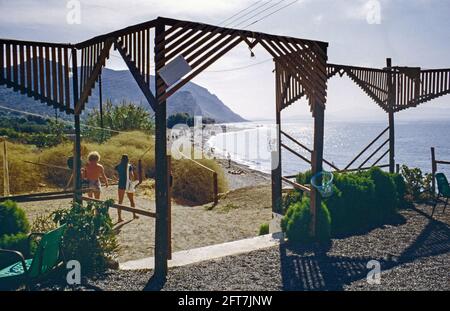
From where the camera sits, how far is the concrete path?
21.6 ft

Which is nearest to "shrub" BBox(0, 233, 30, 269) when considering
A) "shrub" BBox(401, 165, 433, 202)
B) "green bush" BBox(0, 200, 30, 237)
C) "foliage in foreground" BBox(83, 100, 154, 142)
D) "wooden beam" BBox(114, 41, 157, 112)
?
"green bush" BBox(0, 200, 30, 237)

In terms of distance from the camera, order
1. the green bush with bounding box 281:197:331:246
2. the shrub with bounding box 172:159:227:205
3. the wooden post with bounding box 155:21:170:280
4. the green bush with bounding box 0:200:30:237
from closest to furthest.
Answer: the wooden post with bounding box 155:21:170:280
the green bush with bounding box 0:200:30:237
the green bush with bounding box 281:197:331:246
the shrub with bounding box 172:159:227:205

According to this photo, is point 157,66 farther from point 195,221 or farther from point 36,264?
point 195,221

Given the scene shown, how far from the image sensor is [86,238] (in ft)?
19.6

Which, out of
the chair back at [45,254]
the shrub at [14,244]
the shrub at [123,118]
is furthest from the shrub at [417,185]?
the shrub at [123,118]

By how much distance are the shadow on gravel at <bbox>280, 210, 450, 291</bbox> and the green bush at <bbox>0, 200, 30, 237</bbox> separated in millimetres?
4032

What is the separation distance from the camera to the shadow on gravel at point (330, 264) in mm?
5746

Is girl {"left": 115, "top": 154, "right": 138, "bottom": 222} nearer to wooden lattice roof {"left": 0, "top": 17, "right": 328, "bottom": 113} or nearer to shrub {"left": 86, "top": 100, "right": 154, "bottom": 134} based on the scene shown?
wooden lattice roof {"left": 0, "top": 17, "right": 328, "bottom": 113}

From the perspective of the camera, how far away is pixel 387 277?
5852mm

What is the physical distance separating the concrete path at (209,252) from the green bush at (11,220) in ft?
5.34

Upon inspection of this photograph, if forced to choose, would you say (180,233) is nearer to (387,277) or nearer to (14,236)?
(14,236)

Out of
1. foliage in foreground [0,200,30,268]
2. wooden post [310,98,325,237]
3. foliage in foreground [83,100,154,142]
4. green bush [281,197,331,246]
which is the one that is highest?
foliage in foreground [83,100,154,142]

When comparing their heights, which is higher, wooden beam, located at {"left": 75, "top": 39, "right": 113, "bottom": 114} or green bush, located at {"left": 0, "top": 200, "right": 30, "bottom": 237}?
wooden beam, located at {"left": 75, "top": 39, "right": 113, "bottom": 114}

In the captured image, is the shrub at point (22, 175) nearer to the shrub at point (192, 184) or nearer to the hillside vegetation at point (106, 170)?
the hillside vegetation at point (106, 170)
